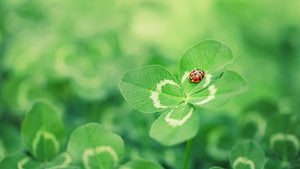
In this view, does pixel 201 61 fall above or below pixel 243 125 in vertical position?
above

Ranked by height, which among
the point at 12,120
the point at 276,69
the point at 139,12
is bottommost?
the point at 12,120

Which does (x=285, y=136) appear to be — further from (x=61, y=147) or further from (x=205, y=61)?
(x=61, y=147)

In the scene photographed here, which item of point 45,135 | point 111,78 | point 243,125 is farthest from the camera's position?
point 111,78

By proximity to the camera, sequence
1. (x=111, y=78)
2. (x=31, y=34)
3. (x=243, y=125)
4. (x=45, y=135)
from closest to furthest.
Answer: (x=45, y=135) < (x=243, y=125) < (x=111, y=78) < (x=31, y=34)

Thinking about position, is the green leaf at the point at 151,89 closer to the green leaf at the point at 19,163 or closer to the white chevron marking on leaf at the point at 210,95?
the white chevron marking on leaf at the point at 210,95

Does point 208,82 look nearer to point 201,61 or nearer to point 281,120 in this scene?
point 201,61

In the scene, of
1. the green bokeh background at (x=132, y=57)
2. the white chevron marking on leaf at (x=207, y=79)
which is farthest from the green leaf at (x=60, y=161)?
the white chevron marking on leaf at (x=207, y=79)

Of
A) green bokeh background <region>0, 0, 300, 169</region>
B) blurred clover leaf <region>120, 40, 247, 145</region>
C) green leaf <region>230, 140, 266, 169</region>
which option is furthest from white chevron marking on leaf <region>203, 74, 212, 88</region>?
green bokeh background <region>0, 0, 300, 169</region>

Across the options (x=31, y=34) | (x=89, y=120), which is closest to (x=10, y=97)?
(x=89, y=120)
